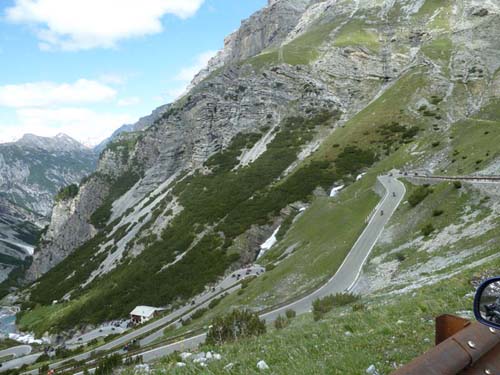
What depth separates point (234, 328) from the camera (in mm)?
14344

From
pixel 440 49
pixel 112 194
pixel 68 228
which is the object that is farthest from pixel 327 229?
pixel 68 228

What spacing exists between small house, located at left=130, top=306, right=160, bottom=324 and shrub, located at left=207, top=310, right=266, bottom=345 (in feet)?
139

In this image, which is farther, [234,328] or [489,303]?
[234,328]

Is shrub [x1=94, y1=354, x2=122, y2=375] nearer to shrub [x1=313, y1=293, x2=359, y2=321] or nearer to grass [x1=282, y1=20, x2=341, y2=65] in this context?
shrub [x1=313, y1=293, x2=359, y2=321]

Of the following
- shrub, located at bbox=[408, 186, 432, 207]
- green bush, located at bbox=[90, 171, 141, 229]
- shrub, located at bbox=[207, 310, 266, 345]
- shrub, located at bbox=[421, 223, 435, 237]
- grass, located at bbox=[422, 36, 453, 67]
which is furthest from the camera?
green bush, located at bbox=[90, 171, 141, 229]

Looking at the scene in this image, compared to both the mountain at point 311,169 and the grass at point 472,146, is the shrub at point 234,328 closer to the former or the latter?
the mountain at point 311,169

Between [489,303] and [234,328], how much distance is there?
40.3ft

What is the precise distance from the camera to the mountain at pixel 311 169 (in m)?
31.8

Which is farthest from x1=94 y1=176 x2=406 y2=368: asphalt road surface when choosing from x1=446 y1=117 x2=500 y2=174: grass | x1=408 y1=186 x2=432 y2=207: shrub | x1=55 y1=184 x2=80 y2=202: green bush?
x1=55 y1=184 x2=80 y2=202: green bush

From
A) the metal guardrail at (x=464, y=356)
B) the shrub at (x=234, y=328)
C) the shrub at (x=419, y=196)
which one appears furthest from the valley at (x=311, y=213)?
the metal guardrail at (x=464, y=356)

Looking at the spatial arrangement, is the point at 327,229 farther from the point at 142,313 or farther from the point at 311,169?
the point at 142,313

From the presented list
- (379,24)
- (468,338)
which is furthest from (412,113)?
(468,338)

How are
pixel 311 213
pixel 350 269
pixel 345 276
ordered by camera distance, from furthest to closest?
pixel 311 213, pixel 350 269, pixel 345 276

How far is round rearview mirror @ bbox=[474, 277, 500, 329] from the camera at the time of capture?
3.07 metres
